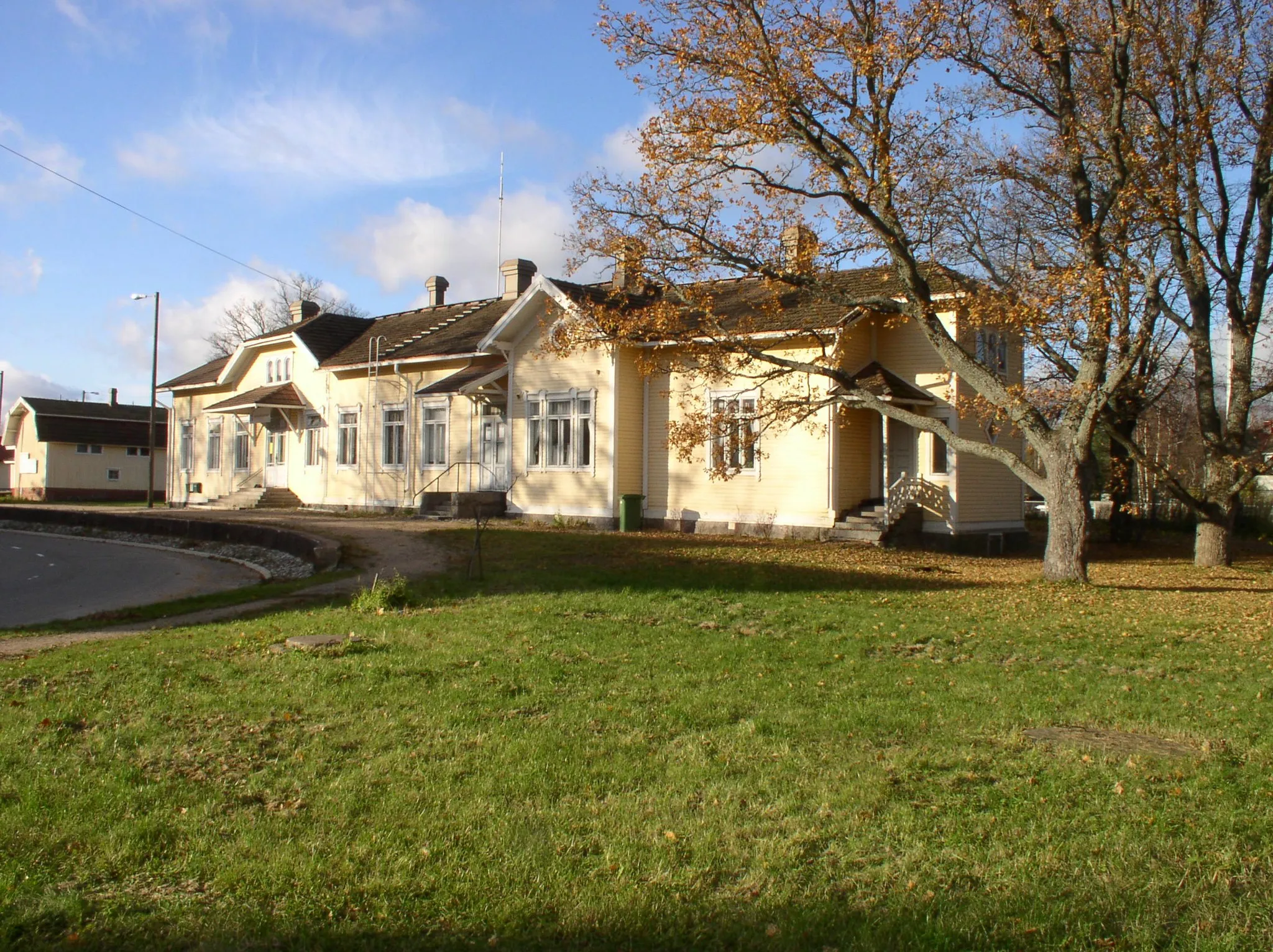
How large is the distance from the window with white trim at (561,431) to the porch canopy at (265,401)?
11250 millimetres

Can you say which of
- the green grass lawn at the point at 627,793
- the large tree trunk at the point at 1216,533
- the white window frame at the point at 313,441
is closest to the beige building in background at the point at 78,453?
the white window frame at the point at 313,441

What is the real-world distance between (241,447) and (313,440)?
5361 mm

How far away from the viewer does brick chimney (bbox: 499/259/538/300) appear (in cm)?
3328

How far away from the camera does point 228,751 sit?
6480mm

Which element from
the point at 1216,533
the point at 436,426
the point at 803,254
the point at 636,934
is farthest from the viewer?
the point at 436,426

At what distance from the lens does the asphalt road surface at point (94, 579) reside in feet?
45.9

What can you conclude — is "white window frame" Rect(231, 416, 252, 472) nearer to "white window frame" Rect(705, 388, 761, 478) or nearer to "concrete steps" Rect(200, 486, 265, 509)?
"concrete steps" Rect(200, 486, 265, 509)

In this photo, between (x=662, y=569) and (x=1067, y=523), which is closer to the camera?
(x=662, y=569)

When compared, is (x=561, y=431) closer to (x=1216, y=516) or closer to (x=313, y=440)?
(x=313, y=440)

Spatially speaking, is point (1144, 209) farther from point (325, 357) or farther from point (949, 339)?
point (325, 357)

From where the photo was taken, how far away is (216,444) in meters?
39.7

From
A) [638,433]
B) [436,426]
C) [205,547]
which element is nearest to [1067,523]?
[638,433]

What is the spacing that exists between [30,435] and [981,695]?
60521 millimetres

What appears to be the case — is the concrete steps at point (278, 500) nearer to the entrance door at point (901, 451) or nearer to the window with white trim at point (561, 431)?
the window with white trim at point (561, 431)
